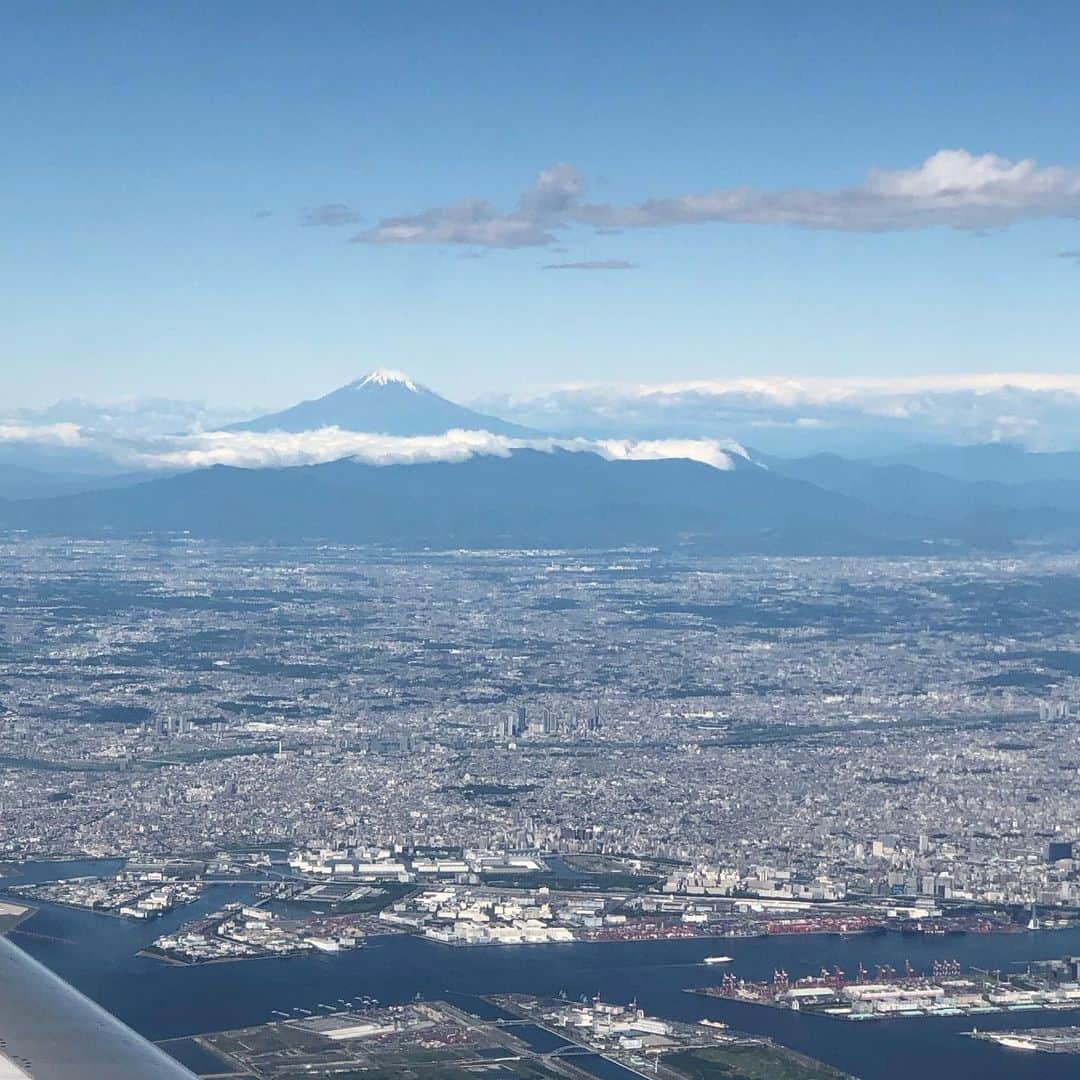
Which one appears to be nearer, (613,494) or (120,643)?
(120,643)

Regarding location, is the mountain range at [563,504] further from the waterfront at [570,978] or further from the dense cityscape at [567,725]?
the waterfront at [570,978]

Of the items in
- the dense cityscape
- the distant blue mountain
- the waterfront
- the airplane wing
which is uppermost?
the distant blue mountain

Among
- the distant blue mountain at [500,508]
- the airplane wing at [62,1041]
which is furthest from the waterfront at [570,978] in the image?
the distant blue mountain at [500,508]

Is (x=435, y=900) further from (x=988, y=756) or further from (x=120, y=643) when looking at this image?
(x=120, y=643)

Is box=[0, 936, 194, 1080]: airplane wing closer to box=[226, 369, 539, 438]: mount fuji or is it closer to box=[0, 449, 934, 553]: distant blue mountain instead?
box=[0, 449, 934, 553]: distant blue mountain

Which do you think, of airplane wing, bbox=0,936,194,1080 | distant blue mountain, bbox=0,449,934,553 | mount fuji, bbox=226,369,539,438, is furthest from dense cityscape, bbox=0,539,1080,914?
mount fuji, bbox=226,369,539,438

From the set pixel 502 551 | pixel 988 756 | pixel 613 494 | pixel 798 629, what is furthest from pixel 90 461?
pixel 988 756
